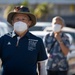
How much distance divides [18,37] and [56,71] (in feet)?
9.23

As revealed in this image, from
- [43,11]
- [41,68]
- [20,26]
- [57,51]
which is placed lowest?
[43,11]

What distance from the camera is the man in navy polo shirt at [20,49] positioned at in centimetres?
506

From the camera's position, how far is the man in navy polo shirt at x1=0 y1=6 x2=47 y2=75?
5059 mm

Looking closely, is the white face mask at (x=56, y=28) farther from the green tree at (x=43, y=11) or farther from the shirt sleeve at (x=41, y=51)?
the green tree at (x=43, y=11)

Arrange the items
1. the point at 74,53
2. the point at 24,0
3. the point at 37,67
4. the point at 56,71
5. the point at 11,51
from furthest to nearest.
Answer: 1. the point at 24,0
2. the point at 74,53
3. the point at 56,71
4. the point at 37,67
5. the point at 11,51

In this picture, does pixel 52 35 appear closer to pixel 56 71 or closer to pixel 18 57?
pixel 56 71

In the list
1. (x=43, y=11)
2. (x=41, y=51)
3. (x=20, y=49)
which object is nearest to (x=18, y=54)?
(x=20, y=49)

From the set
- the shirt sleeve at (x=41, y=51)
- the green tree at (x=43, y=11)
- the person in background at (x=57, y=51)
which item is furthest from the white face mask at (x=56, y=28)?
the green tree at (x=43, y=11)

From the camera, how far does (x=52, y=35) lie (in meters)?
7.93

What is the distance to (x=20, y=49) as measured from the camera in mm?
5078

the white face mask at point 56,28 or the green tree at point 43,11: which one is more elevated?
→ the white face mask at point 56,28

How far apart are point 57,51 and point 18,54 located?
9.46 feet

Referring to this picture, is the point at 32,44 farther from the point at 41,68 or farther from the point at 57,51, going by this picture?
the point at 57,51

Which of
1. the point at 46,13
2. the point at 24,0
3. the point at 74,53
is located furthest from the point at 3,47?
the point at 24,0
